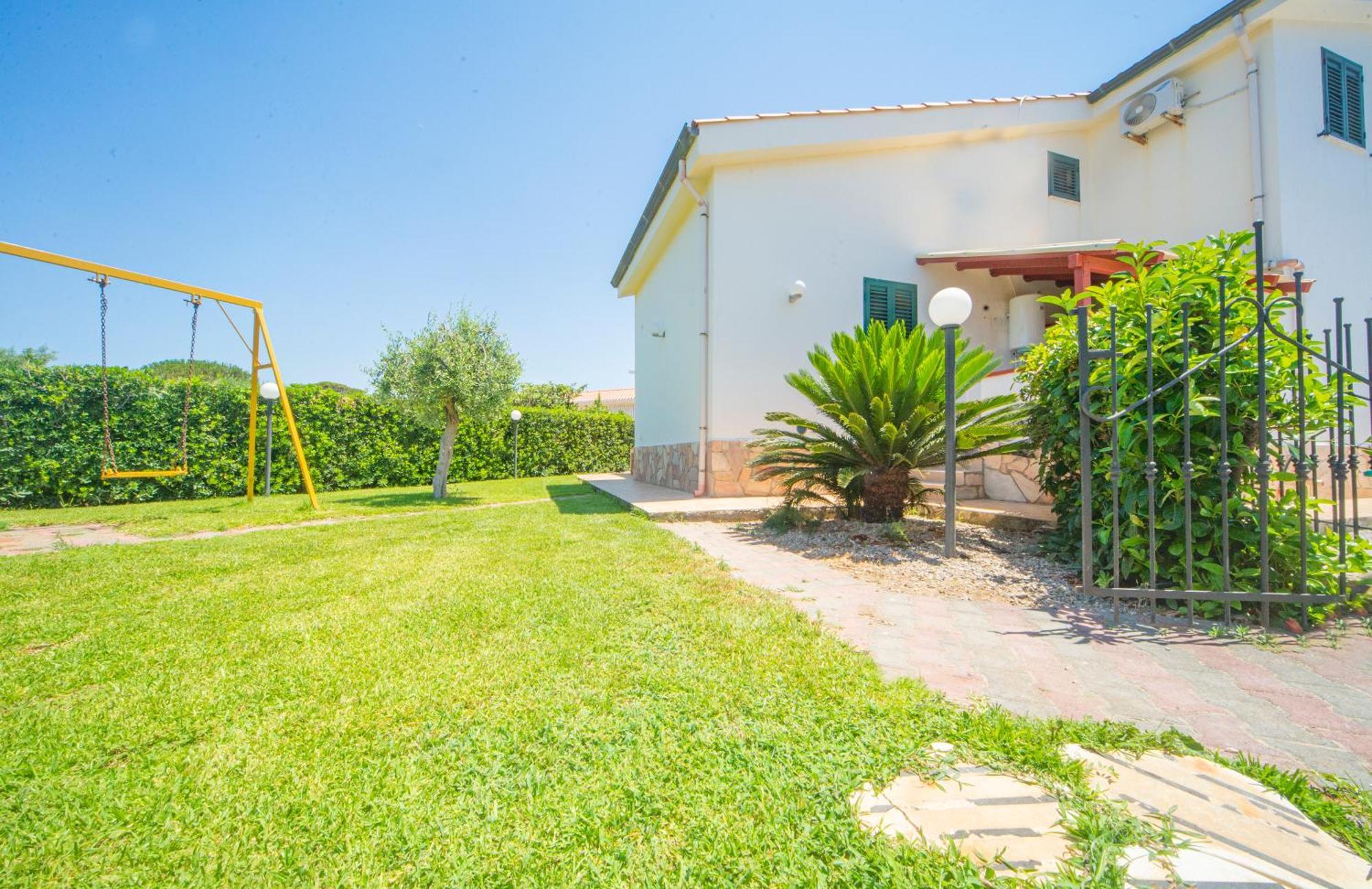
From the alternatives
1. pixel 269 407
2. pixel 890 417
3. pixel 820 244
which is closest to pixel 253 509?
pixel 269 407

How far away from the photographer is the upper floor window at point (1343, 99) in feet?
26.2

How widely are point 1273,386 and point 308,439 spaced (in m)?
16.2

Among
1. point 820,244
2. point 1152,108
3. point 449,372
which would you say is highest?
point 1152,108

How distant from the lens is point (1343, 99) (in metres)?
8.19

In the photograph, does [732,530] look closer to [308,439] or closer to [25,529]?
[25,529]

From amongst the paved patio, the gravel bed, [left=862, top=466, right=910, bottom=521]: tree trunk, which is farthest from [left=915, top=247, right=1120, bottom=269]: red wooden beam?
[left=862, top=466, right=910, bottom=521]: tree trunk

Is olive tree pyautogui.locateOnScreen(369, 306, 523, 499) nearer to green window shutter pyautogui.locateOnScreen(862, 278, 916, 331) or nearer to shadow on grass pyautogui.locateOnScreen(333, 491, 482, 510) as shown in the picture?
shadow on grass pyautogui.locateOnScreen(333, 491, 482, 510)

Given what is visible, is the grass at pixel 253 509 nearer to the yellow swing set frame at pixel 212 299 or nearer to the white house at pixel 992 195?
the yellow swing set frame at pixel 212 299

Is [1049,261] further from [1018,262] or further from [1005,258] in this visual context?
[1005,258]

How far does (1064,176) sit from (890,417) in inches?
325

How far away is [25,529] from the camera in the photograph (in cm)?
715

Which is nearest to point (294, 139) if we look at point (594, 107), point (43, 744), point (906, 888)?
point (594, 107)

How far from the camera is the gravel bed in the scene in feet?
11.8

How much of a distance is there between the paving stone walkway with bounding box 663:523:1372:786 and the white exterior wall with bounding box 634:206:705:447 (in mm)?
6023
